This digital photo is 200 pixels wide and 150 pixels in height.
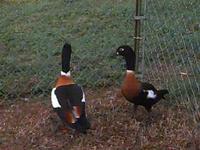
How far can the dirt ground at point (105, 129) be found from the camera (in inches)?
155

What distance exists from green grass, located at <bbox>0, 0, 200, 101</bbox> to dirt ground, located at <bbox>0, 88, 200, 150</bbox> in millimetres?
408

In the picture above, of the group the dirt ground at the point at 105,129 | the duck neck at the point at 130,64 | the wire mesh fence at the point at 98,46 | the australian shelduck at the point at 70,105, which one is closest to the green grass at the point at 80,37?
the wire mesh fence at the point at 98,46

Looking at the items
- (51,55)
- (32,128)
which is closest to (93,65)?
(51,55)

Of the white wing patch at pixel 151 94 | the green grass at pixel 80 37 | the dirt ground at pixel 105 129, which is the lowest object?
the dirt ground at pixel 105 129

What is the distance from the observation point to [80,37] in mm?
6230

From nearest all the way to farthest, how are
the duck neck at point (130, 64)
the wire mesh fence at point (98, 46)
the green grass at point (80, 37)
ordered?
the duck neck at point (130, 64) → the wire mesh fence at point (98, 46) → the green grass at point (80, 37)

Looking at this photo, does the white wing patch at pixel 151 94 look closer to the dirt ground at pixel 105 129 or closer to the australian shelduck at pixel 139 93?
the australian shelduck at pixel 139 93

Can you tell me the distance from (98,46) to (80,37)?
1.64ft

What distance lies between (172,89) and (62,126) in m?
1.06

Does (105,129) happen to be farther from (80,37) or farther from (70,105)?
(80,37)

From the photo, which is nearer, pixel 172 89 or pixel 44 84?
pixel 172 89

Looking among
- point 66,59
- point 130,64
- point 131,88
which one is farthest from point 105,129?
point 66,59

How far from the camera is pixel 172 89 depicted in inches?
182

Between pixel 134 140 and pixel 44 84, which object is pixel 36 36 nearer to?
pixel 44 84
